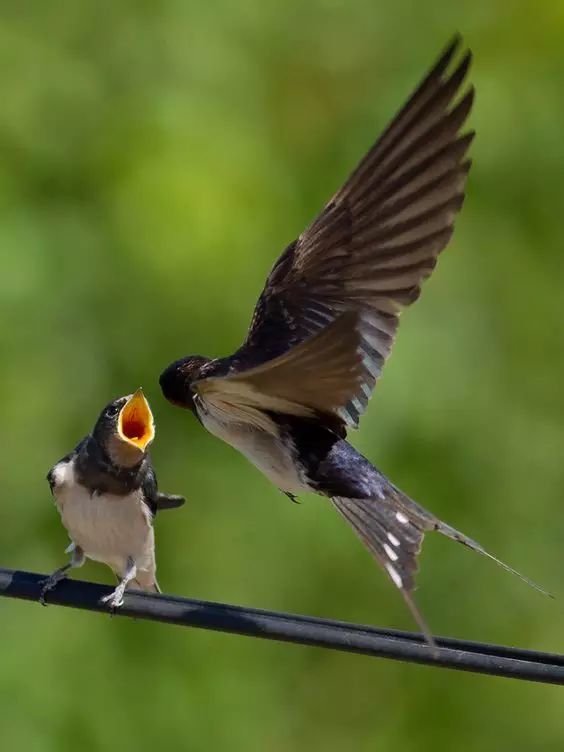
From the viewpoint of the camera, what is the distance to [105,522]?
2945mm

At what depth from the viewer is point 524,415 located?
4.70 meters

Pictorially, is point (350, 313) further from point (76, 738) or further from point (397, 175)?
point (76, 738)

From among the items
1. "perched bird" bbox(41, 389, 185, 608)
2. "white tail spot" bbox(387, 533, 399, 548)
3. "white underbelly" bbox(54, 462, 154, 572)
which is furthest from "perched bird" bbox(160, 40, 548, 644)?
"white underbelly" bbox(54, 462, 154, 572)

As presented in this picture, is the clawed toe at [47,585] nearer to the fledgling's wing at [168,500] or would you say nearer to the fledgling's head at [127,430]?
the fledgling's head at [127,430]

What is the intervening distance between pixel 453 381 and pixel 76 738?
1.39 m

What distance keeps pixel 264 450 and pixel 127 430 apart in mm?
342

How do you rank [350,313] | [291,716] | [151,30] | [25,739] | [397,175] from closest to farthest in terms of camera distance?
1. [350,313]
2. [397,175]
3. [25,739]
4. [291,716]
5. [151,30]

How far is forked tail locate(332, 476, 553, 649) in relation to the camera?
7.98 ft

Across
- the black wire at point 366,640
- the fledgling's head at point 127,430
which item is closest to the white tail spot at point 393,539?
the black wire at point 366,640

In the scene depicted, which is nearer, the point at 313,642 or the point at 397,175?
the point at 313,642

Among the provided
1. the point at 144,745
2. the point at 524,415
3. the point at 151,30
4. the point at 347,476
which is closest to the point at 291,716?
the point at 144,745

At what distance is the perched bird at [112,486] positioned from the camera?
293 centimetres

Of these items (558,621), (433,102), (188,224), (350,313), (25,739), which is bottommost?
(25,739)

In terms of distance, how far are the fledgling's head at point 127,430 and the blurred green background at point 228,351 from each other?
1.09m
